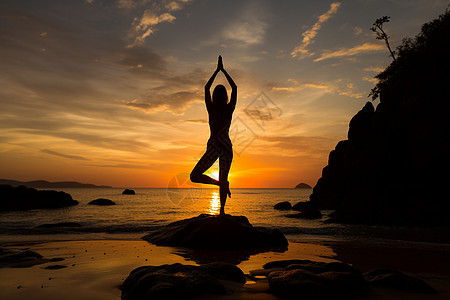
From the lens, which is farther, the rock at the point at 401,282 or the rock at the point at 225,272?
the rock at the point at 225,272

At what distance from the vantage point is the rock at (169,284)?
300cm

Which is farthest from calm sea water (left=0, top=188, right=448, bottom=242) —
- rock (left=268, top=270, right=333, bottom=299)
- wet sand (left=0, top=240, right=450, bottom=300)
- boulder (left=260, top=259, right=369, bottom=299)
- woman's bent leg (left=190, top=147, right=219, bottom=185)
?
rock (left=268, top=270, right=333, bottom=299)

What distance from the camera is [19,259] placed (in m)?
5.11

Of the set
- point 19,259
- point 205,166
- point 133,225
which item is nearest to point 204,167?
point 205,166

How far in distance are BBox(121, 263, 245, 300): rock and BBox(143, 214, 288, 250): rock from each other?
3279 millimetres

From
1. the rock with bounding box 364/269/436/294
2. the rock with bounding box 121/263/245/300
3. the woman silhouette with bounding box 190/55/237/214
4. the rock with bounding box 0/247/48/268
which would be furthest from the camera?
the woman silhouette with bounding box 190/55/237/214

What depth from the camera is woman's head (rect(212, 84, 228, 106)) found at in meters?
6.75

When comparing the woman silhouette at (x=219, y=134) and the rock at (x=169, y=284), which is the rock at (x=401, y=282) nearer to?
the rock at (x=169, y=284)

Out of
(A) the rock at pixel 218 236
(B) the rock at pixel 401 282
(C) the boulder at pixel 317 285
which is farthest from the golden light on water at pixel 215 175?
(B) the rock at pixel 401 282

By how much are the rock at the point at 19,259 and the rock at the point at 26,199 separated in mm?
31372

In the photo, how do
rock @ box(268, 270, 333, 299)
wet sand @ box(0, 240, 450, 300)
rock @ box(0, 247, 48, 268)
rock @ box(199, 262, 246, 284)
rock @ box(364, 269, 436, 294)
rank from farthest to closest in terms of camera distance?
rock @ box(0, 247, 48, 268)
rock @ box(199, 262, 246, 284)
rock @ box(364, 269, 436, 294)
wet sand @ box(0, 240, 450, 300)
rock @ box(268, 270, 333, 299)

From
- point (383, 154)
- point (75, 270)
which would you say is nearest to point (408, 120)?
point (383, 154)

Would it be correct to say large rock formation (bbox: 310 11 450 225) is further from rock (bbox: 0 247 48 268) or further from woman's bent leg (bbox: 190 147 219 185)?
rock (bbox: 0 247 48 268)

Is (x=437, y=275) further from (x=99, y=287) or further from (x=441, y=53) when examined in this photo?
(x=441, y=53)
